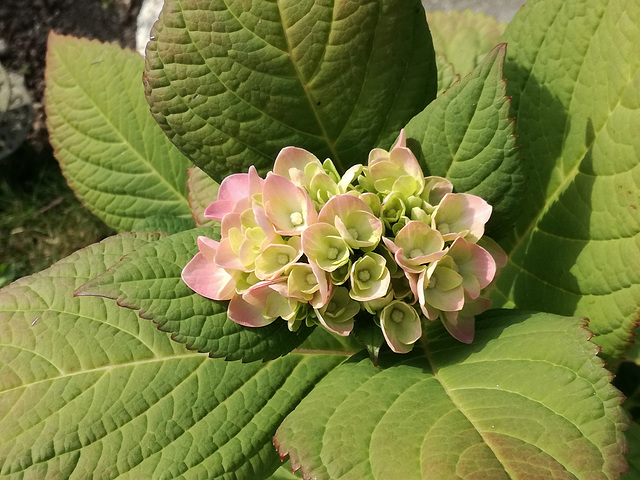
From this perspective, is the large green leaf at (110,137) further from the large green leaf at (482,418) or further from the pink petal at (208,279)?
the large green leaf at (482,418)

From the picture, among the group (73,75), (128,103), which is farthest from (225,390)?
(73,75)

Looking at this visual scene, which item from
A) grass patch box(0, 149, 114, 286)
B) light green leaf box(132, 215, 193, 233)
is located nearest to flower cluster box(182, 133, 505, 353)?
light green leaf box(132, 215, 193, 233)

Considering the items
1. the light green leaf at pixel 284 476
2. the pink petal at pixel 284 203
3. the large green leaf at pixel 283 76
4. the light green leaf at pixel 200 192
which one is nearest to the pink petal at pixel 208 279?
the pink petal at pixel 284 203

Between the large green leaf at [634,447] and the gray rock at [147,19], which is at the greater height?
the gray rock at [147,19]

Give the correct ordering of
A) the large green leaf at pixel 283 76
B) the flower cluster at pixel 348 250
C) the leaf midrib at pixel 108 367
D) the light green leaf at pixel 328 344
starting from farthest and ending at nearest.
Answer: the light green leaf at pixel 328 344, the leaf midrib at pixel 108 367, the large green leaf at pixel 283 76, the flower cluster at pixel 348 250

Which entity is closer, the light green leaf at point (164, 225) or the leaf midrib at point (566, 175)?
the leaf midrib at point (566, 175)

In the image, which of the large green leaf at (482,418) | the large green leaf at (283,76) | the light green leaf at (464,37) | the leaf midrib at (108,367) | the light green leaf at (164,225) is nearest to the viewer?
the large green leaf at (482,418)

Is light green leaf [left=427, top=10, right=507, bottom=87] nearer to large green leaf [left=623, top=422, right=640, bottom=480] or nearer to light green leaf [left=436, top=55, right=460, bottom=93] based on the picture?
light green leaf [left=436, top=55, right=460, bottom=93]
